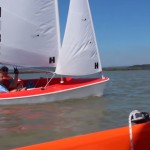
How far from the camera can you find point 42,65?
13.6 m

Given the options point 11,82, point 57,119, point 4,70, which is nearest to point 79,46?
point 11,82

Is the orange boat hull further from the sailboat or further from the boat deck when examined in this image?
the sailboat

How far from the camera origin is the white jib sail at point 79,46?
43.0 ft

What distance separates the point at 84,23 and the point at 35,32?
6.25 feet

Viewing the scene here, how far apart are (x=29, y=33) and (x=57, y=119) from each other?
5.07 meters

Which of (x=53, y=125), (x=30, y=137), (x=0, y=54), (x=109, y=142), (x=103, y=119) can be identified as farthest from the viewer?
(x=0, y=54)

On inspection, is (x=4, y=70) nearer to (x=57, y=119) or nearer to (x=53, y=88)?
(x=53, y=88)

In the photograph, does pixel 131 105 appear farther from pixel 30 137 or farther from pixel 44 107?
pixel 30 137

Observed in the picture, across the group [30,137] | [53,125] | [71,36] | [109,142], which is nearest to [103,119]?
[53,125]

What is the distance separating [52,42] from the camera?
13.7m

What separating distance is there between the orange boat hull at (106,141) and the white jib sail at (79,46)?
9.36 metres

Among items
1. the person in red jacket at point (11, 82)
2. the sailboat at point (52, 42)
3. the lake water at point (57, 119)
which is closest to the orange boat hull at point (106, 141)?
the lake water at point (57, 119)

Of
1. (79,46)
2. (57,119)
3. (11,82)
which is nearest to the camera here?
(57,119)

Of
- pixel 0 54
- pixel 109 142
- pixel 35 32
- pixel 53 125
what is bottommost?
pixel 53 125
